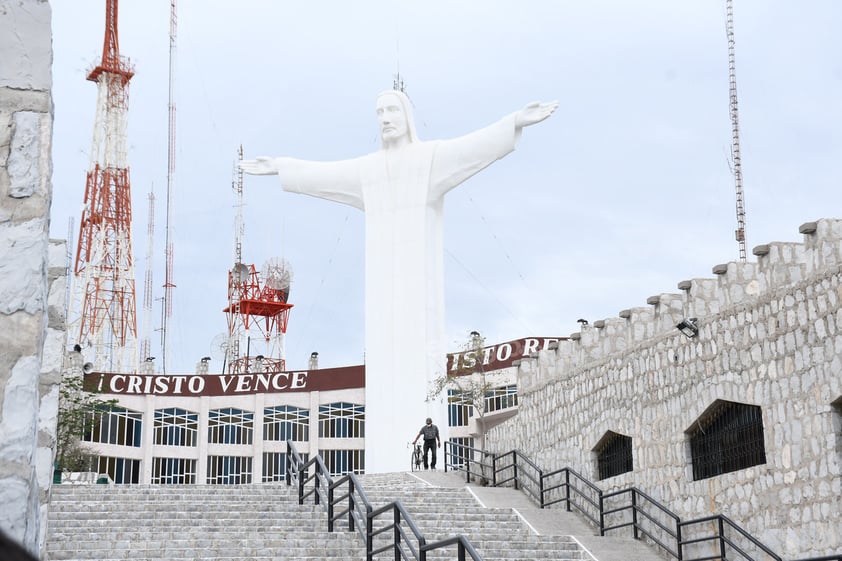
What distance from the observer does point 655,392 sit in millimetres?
15914

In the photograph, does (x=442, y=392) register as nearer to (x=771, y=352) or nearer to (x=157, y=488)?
(x=157, y=488)

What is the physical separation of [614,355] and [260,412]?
31.8 m

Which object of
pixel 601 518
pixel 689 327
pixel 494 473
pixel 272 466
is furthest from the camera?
pixel 272 466

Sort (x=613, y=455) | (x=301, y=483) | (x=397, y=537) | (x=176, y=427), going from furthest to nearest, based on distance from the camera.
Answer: (x=176, y=427)
(x=613, y=455)
(x=301, y=483)
(x=397, y=537)

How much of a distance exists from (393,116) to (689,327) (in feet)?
47.6

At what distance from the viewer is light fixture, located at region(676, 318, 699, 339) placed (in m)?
14.8

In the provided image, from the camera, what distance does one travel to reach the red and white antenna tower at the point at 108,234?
47.6 metres

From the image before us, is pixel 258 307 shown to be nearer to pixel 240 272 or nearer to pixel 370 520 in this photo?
pixel 240 272

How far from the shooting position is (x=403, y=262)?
91.9 feet

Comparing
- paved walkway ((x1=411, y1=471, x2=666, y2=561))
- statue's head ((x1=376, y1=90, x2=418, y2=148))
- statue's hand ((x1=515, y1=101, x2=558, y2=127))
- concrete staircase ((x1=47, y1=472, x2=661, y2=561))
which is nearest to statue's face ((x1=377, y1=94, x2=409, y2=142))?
statue's head ((x1=376, y1=90, x2=418, y2=148))

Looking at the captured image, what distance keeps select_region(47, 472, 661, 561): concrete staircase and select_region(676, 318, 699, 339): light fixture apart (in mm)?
2945

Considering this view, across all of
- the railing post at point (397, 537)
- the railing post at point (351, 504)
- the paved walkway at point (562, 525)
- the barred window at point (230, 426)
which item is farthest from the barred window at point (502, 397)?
the railing post at point (397, 537)

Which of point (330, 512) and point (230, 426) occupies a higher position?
point (230, 426)

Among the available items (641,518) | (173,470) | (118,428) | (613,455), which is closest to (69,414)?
(118,428)
